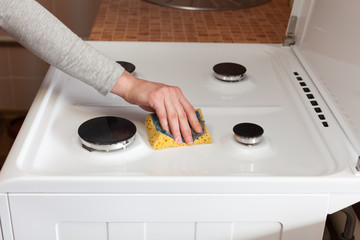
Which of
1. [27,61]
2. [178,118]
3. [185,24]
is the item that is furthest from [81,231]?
[27,61]

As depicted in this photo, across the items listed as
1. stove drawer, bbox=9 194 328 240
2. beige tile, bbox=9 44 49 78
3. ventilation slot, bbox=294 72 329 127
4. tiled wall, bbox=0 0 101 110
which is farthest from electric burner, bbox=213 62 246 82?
beige tile, bbox=9 44 49 78

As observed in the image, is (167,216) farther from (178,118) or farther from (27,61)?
(27,61)

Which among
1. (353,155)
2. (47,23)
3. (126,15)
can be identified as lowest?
(126,15)

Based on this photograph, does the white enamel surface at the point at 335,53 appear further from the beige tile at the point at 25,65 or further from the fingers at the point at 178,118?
the beige tile at the point at 25,65

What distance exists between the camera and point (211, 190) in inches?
31.7

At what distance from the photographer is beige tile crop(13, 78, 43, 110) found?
8.29 feet

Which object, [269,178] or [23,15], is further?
[23,15]

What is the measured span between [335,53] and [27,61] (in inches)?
70.1

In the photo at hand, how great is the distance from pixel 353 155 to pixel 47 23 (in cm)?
55

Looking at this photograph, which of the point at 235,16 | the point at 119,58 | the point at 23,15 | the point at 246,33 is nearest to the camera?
the point at 23,15

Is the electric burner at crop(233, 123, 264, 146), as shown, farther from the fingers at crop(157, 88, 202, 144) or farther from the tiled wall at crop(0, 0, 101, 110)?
the tiled wall at crop(0, 0, 101, 110)

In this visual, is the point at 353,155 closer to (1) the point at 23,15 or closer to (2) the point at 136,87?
(2) the point at 136,87

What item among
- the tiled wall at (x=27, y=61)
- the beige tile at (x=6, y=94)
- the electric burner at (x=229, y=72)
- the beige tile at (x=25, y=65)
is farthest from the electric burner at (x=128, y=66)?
the beige tile at (x=6, y=94)

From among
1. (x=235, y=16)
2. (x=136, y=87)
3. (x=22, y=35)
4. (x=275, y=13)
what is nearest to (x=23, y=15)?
(x=22, y=35)
